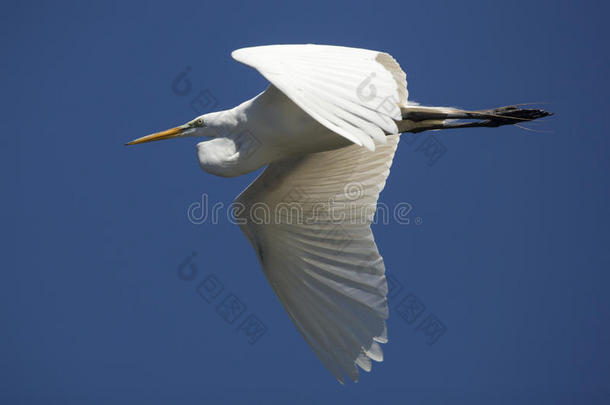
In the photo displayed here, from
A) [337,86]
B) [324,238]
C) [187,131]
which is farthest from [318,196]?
[337,86]

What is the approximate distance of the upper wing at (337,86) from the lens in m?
3.00

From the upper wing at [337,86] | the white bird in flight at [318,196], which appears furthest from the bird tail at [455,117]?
the upper wing at [337,86]

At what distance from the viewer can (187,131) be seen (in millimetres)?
4094

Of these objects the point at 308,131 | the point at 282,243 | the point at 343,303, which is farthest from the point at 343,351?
the point at 308,131

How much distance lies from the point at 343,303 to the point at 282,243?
0.46 m

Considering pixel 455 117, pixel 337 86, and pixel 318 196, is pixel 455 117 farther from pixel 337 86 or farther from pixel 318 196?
pixel 337 86

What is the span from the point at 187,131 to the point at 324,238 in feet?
2.98

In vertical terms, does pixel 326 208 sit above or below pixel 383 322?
above

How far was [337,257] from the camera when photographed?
442cm

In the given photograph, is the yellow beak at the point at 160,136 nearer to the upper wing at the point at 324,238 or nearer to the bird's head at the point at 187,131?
the bird's head at the point at 187,131

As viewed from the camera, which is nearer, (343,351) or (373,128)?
(373,128)

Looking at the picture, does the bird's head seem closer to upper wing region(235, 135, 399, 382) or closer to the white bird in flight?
the white bird in flight

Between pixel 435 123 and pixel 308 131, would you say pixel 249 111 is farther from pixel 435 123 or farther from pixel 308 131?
pixel 435 123

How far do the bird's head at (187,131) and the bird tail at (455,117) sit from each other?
906mm
